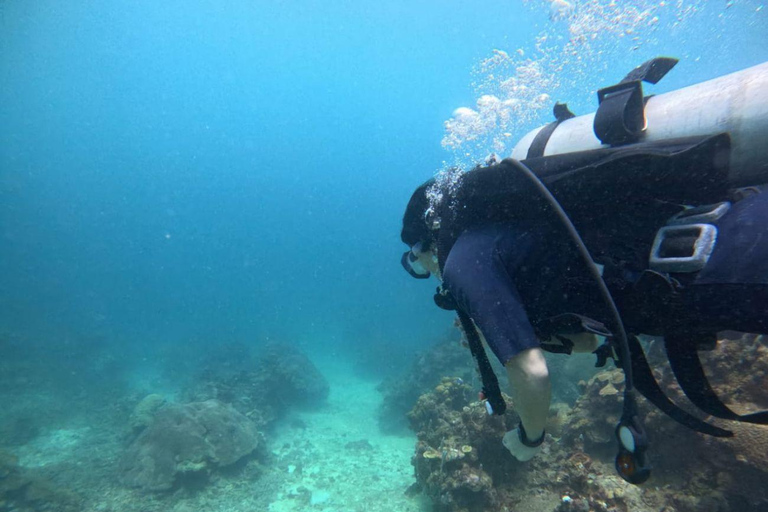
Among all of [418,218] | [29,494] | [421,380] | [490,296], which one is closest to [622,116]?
[490,296]

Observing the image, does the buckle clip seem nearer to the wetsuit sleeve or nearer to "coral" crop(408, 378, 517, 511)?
the wetsuit sleeve

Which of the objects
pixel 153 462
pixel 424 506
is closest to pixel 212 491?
pixel 153 462

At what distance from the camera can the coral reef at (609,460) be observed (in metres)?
3.45

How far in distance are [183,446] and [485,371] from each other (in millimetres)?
10308

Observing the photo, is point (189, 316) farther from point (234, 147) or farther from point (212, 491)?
point (234, 147)

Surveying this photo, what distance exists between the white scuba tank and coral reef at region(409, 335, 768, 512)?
3311 mm

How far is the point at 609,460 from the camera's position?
4734mm

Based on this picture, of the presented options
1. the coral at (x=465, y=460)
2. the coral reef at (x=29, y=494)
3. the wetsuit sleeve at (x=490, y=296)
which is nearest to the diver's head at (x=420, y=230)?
the wetsuit sleeve at (x=490, y=296)

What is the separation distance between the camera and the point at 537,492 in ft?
15.5

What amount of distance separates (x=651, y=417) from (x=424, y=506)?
182 inches

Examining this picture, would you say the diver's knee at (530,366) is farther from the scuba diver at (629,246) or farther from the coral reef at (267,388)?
the coral reef at (267,388)

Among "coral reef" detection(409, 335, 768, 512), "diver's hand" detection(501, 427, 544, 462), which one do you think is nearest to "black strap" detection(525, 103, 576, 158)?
"diver's hand" detection(501, 427, 544, 462)

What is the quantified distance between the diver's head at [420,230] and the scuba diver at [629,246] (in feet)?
1.66

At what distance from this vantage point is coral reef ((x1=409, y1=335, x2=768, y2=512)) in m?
3.45
